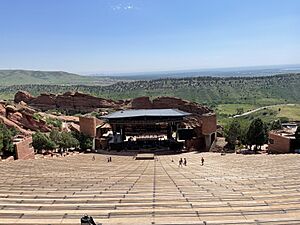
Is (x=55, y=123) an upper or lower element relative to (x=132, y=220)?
lower

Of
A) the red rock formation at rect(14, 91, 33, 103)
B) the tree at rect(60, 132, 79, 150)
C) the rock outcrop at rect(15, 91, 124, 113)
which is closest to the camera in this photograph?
the tree at rect(60, 132, 79, 150)

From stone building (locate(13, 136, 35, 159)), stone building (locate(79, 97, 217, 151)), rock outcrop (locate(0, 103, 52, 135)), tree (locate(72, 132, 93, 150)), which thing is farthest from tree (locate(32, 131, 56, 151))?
rock outcrop (locate(0, 103, 52, 135))

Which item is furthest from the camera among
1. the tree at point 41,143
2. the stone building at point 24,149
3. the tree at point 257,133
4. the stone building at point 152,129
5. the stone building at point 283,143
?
the stone building at point 152,129

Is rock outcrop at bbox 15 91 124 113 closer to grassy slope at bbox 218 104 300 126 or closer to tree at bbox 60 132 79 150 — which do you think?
grassy slope at bbox 218 104 300 126

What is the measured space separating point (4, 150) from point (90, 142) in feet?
60.9

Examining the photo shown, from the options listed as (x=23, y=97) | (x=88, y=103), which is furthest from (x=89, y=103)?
(x=23, y=97)

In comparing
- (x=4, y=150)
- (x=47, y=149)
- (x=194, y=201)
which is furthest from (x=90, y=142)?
(x=194, y=201)

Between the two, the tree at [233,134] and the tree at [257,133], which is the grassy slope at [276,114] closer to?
the tree at [233,134]

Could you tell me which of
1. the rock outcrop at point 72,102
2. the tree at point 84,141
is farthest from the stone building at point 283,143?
the rock outcrop at point 72,102

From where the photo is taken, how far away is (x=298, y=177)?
19.6 metres

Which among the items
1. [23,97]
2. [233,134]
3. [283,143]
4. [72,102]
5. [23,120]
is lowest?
[233,134]

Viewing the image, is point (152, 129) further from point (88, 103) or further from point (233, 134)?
point (88, 103)

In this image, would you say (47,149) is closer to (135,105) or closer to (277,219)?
(277,219)

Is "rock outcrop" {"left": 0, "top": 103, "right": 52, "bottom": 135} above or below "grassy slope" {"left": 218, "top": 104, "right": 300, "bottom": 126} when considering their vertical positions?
above
